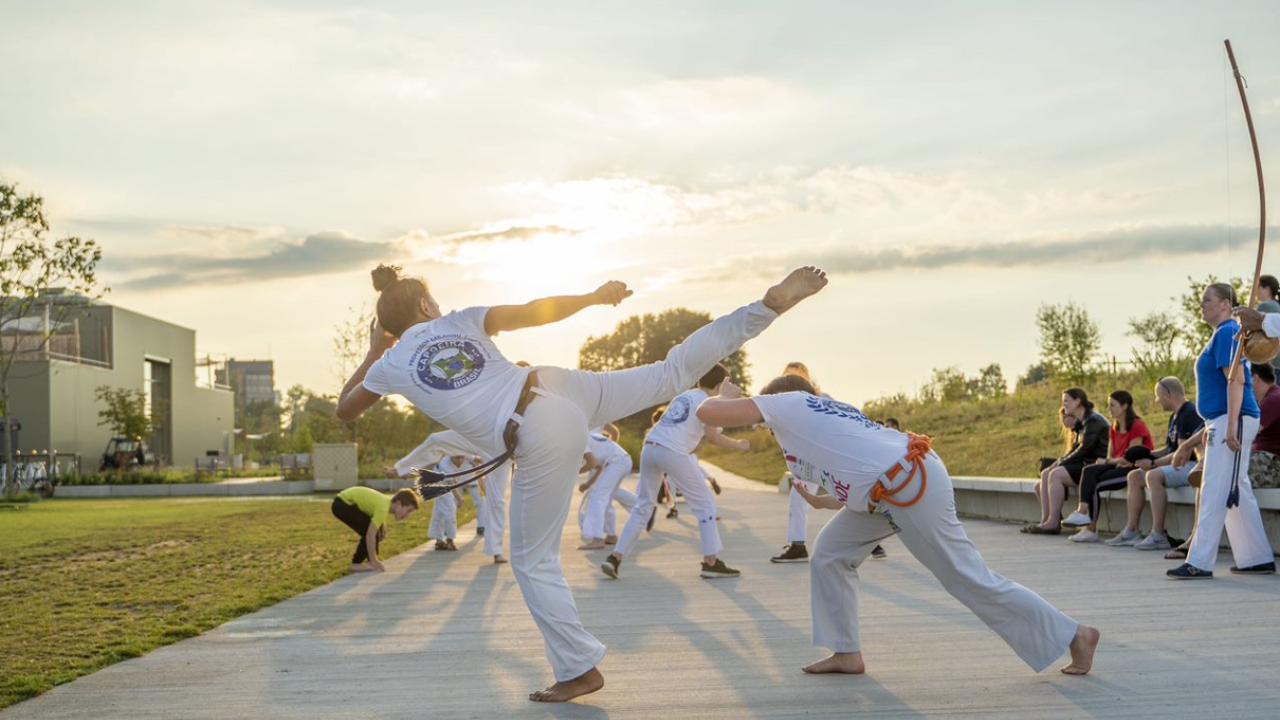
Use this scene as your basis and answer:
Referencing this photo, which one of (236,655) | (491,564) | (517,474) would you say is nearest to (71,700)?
(236,655)

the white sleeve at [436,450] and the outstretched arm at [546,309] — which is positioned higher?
the outstretched arm at [546,309]

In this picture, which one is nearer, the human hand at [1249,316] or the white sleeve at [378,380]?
the white sleeve at [378,380]

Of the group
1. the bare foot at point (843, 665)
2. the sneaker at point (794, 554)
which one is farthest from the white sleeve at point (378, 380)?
the sneaker at point (794, 554)

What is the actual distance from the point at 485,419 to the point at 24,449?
2384 inches

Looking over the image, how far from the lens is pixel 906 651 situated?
282 inches

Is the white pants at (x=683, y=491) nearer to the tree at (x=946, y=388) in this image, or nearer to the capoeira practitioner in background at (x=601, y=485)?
the capoeira practitioner in background at (x=601, y=485)

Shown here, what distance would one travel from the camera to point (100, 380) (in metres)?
65.6

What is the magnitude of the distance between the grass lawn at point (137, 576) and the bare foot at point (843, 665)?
4193mm

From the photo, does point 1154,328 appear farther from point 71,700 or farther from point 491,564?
point 71,700

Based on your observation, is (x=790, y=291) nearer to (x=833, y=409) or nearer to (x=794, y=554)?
(x=833, y=409)

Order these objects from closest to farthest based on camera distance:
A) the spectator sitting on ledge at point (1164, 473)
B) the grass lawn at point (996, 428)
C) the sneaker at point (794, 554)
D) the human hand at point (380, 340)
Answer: the human hand at point (380, 340) → the spectator sitting on ledge at point (1164, 473) → the sneaker at point (794, 554) → the grass lawn at point (996, 428)

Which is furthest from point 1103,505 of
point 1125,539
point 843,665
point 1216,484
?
point 843,665

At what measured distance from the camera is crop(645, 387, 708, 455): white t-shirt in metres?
12.5

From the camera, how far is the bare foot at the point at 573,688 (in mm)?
6039
